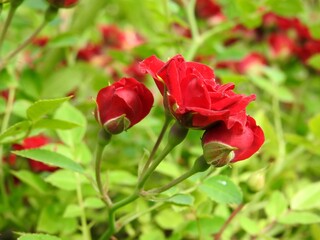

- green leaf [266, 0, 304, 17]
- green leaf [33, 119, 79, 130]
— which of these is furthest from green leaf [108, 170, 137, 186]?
green leaf [266, 0, 304, 17]

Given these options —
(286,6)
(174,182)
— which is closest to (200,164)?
(174,182)

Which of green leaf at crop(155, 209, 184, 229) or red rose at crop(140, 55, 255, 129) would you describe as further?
green leaf at crop(155, 209, 184, 229)

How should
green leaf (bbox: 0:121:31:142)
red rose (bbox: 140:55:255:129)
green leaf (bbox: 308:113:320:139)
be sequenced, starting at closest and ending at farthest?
red rose (bbox: 140:55:255:129) → green leaf (bbox: 0:121:31:142) → green leaf (bbox: 308:113:320:139)

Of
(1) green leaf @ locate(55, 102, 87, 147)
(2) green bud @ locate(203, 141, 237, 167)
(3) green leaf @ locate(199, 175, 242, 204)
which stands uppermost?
(2) green bud @ locate(203, 141, 237, 167)

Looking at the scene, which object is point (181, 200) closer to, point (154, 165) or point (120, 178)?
point (154, 165)

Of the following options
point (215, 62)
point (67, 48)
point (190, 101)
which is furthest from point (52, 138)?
point (190, 101)

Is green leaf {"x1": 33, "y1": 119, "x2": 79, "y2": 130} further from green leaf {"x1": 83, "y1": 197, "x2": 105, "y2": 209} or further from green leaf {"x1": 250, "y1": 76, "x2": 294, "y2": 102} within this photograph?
green leaf {"x1": 250, "y1": 76, "x2": 294, "y2": 102}

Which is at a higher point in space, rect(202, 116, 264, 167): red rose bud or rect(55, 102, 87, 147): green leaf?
rect(202, 116, 264, 167): red rose bud
